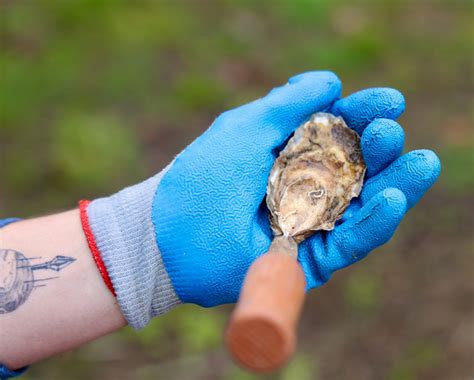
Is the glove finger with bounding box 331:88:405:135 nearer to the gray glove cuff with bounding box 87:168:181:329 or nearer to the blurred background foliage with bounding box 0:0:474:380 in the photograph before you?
the gray glove cuff with bounding box 87:168:181:329

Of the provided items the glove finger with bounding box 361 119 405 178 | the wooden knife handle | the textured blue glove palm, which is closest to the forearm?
the textured blue glove palm

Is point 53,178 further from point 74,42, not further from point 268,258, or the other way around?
point 268,258

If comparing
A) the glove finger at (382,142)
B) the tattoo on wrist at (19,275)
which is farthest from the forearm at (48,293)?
the glove finger at (382,142)

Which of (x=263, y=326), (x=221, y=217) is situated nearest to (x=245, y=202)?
(x=221, y=217)

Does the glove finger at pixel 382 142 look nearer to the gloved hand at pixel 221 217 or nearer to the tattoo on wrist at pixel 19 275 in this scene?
the gloved hand at pixel 221 217

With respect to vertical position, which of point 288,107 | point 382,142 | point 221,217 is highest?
point 288,107

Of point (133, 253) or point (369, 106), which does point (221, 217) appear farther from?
point (369, 106)
